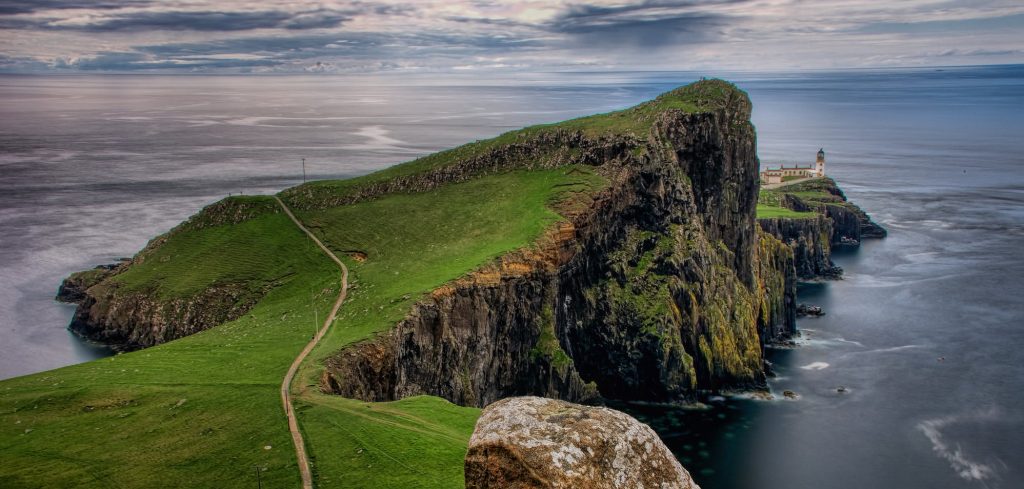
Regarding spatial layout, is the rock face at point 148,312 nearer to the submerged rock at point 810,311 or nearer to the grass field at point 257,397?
the grass field at point 257,397

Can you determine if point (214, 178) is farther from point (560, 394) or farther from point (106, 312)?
point (560, 394)

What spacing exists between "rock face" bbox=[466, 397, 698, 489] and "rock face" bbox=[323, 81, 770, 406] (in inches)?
1451

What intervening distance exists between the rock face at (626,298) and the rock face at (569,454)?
3686 cm

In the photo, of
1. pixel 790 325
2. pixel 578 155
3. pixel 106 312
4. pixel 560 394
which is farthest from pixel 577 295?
pixel 106 312

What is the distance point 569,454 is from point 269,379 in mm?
34437

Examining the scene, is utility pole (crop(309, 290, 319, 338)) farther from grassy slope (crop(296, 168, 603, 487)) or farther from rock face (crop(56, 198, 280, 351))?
rock face (crop(56, 198, 280, 351))

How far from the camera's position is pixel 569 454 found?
55.5 ft

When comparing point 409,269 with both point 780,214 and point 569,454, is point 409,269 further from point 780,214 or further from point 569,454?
point 780,214

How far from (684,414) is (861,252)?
98.3 m

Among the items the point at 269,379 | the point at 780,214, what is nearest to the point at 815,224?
the point at 780,214

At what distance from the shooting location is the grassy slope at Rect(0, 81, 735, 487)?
3388cm

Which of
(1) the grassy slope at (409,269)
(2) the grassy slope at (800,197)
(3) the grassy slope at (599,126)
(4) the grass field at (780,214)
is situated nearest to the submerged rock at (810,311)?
(4) the grass field at (780,214)

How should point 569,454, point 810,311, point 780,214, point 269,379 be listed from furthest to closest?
point 780,214 < point 810,311 < point 269,379 < point 569,454

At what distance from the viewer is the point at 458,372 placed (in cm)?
6438
